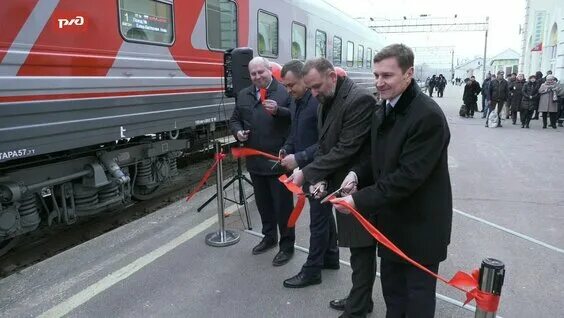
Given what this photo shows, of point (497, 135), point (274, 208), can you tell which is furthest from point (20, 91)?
point (497, 135)

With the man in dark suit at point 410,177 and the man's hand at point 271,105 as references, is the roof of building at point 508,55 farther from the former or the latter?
the man in dark suit at point 410,177

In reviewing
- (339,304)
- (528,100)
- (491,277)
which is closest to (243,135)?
(339,304)

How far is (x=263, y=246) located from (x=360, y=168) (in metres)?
1.84

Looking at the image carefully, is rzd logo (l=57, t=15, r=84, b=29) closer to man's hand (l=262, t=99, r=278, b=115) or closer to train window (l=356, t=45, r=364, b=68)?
man's hand (l=262, t=99, r=278, b=115)

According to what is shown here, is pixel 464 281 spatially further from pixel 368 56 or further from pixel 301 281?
pixel 368 56

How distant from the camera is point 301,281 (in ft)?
11.9

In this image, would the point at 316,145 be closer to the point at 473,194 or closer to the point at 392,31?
the point at 473,194

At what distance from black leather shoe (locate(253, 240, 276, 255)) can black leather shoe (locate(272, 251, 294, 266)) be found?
0.26 metres

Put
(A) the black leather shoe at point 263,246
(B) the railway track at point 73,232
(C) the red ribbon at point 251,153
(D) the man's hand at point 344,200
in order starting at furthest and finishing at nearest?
(B) the railway track at point 73,232
(A) the black leather shoe at point 263,246
(C) the red ribbon at point 251,153
(D) the man's hand at point 344,200

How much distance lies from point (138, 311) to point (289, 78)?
208 cm

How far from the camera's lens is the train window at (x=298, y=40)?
9133 mm

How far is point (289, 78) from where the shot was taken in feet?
11.8

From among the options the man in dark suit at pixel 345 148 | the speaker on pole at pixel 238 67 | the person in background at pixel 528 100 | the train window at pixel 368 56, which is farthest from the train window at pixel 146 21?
the person in background at pixel 528 100

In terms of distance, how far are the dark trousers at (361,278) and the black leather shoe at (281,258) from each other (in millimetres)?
1150
